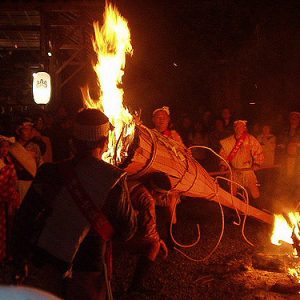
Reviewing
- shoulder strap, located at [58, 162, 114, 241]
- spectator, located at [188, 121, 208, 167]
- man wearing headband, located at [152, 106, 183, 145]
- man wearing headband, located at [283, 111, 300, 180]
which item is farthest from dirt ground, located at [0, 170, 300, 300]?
spectator, located at [188, 121, 208, 167]

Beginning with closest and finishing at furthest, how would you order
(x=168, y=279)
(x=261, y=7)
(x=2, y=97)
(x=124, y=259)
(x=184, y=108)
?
(x=168, y=279)
(x=124, y=259)
(x=261, y=7)
(x=184, y=108)
(x=2, y=97)

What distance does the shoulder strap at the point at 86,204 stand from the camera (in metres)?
2.74

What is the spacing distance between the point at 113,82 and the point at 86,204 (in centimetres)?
234

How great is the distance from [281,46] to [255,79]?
55.3 inches

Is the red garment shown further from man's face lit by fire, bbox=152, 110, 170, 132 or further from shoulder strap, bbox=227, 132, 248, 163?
shoulder strap, bbox=227, 132, 248, 163

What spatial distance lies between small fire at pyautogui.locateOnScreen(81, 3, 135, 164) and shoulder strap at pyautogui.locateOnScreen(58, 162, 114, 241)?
1485mm

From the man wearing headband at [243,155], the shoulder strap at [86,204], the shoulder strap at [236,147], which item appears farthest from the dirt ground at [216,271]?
the shoulder strap at [86,204]

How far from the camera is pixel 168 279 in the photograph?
5238 mm

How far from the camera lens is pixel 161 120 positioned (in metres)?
6.57

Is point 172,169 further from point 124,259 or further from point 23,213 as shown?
point 23,213

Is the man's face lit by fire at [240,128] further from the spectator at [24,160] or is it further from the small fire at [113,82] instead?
the spectator at [24,160]

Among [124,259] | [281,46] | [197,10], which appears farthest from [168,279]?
[281,46]

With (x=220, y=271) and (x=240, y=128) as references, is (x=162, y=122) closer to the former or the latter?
(x=240, y=128)

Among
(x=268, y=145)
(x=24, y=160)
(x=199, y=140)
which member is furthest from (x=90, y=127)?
(x=199, y=140)
